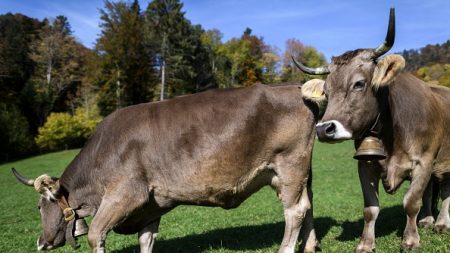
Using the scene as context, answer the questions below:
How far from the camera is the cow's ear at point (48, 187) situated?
6.07 metres

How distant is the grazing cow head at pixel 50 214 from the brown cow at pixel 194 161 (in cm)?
1

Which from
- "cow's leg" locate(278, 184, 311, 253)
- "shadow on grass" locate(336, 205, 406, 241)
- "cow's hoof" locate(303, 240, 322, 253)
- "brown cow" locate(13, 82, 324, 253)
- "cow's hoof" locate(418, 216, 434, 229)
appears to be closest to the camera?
"brown cow" locate(13, 82, 324, 253)

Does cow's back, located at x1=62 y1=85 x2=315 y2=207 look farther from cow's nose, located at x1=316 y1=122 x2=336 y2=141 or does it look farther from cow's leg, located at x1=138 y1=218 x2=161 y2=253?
cow's leg, located at x1=138 y1=218 x2=161 y2=253

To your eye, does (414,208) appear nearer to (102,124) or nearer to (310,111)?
(310,111)

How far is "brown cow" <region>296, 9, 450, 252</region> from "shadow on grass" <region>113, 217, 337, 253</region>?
1741 millimetres

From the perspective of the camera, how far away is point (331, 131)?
17.5ft

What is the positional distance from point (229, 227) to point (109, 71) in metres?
54.1

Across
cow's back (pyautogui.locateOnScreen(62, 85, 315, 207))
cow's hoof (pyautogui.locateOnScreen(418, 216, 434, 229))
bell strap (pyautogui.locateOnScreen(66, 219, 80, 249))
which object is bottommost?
cow's hoof (pyautogui.locateOnScreen(418, 216, 434, 229))

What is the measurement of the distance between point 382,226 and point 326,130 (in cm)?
366

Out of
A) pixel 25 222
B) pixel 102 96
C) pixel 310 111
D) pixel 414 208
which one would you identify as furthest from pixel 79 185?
pixel 102 96

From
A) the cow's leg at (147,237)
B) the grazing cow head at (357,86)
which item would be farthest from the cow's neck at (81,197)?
the grazing cow head at (357,86)

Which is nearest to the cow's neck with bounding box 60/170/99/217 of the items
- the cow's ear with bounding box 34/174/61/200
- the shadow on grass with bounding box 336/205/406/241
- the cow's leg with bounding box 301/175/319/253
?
the cow's ear with bounding box 34/174/61/200

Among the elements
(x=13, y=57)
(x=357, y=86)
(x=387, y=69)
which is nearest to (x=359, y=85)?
(x=357, y=86)

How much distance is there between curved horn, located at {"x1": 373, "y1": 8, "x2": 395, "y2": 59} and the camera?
5.13m
